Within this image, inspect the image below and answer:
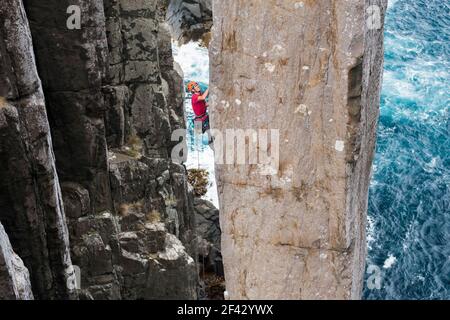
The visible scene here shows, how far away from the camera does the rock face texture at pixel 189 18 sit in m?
30.6

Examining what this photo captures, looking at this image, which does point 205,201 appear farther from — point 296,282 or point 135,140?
point 296,282

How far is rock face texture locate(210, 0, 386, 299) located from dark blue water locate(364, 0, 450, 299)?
647 inches

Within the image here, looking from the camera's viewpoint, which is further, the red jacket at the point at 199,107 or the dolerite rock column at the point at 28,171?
the red jacket at the point at 199,107

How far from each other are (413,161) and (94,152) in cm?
1735

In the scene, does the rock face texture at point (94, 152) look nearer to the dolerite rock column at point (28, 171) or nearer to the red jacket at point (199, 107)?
the dolerite rock column at point (28, 171)

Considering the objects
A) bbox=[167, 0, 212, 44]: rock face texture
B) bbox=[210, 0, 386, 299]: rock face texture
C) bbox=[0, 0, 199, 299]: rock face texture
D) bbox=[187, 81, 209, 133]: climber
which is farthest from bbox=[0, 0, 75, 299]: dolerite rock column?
bbox=[167, 0, 212, 44]: rock face texture

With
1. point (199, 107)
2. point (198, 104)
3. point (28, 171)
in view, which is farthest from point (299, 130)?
point (199, 107)

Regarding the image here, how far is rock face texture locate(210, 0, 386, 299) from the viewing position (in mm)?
5488

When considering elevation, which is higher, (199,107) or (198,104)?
(198,104)

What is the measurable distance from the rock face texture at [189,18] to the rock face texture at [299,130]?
2523 centimetres

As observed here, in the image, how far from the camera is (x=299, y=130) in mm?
5832

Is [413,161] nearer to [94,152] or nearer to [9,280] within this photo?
[94,152]

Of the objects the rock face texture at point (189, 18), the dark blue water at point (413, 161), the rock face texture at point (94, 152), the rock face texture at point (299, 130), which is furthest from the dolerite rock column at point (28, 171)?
the rock face texture at point (189, 18)

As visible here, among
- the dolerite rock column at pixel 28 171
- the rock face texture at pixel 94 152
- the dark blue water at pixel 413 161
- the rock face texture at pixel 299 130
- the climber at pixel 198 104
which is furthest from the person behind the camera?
the dark blue water at pixel 413 161
